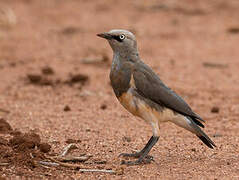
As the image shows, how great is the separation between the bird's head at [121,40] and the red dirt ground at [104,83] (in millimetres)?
1361

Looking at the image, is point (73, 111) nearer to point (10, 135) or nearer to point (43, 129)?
point (43, 129)

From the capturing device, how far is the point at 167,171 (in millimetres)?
6074

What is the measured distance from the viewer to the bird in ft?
20.5

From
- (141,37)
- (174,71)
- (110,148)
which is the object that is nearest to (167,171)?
(110,148)

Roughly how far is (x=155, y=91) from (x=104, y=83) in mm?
5180

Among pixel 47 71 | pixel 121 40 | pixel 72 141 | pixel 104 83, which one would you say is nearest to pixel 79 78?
pixel 104 83

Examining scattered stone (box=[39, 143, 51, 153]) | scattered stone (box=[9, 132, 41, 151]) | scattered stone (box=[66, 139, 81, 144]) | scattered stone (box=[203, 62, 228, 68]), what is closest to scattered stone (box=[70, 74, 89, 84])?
scattered stone (box=[203, 62, 228, 68])

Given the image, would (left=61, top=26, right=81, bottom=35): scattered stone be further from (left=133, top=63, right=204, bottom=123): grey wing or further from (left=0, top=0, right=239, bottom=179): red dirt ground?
(left=133, top=63, right=204, bottom=123): grey wing

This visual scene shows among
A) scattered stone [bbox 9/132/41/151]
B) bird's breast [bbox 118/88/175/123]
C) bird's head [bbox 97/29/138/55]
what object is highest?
bird's head [bbox 97/29/138/55]

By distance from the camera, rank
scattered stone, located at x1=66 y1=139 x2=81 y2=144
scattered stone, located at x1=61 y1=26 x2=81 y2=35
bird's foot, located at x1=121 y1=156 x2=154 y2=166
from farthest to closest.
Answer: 1. scattered stone, located at x1=61 y1=26 x2=81 y2=35
2. scattered stone, located at x1=66 y1=139 x2=81 y2=144
3. bird's foot, located at x1=121 y1=156 x2=154 y2=166

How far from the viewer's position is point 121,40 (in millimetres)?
6355

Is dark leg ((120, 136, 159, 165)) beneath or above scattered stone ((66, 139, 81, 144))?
above

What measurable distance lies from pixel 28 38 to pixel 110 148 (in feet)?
31.3

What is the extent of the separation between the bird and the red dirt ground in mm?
532
